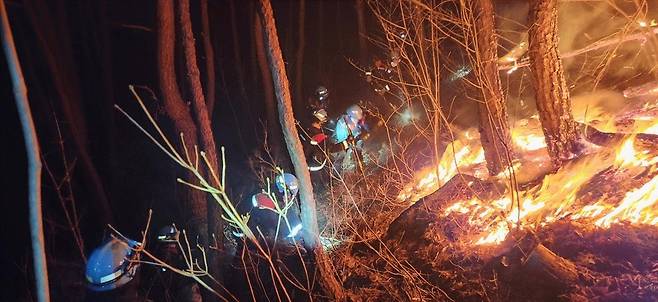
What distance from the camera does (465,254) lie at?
19.8 feet

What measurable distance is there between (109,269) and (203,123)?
8.21 feet

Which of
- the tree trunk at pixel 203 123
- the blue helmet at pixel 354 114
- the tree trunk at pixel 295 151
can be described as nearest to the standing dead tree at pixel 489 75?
the tree trunk at pixel 295 151

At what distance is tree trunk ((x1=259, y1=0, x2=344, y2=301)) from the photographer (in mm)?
5535

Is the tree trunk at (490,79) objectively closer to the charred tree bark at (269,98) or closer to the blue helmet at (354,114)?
the blue helmet at (354,114)

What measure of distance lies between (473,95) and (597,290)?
3.45 meters

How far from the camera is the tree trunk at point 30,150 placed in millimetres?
2828

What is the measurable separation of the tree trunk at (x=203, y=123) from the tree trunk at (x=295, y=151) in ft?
6.15

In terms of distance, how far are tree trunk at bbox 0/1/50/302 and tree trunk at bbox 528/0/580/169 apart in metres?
5.82

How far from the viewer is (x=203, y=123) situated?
7090 mm

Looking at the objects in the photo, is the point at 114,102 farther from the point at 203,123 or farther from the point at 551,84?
the point at 551,84

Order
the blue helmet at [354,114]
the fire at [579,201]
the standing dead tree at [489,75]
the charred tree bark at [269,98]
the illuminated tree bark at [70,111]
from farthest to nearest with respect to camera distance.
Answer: the charred tree bark at [269,98]
the illuminated tree bark at [70,111]
the blue helmet at [354,114]
the standing dead tree at [489,75]
the fire at [579,201]

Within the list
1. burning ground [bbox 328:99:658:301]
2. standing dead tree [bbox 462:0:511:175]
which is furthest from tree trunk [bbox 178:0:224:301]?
standing dead tree [bbox 462:0:511:175]

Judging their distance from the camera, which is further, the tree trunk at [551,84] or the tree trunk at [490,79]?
the tree trunk at [490,79]

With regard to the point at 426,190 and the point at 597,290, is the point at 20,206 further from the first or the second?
the point at 597,290
